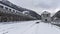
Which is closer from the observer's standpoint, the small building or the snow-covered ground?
Result: the snow-covered ground

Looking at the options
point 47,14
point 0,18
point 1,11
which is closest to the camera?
point 0,18

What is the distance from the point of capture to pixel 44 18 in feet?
102

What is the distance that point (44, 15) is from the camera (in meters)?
33.0

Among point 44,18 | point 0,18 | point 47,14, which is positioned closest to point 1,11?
point 0,18

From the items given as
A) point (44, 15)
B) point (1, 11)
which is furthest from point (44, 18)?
point (1, 11)

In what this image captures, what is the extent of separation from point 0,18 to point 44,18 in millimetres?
18747

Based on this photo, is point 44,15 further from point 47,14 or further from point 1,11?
point 1,11

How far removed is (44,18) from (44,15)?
216cm

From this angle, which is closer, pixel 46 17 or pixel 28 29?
pixel 28 29

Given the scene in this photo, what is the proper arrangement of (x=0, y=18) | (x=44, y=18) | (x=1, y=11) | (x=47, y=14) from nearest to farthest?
1. (x=0, y=18)
2. (x=1, y=11)
3. (x=44, y=18)
4. (x=47, y=14)

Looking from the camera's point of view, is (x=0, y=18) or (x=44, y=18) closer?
(x=0, y=18)

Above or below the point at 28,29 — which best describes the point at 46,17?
above

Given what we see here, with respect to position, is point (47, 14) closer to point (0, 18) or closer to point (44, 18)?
point (44, 18)

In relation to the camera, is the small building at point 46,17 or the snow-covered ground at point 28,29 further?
the small building at point 46,17
